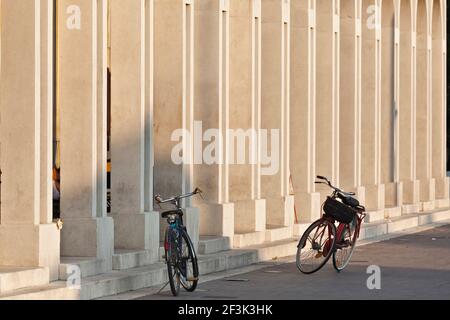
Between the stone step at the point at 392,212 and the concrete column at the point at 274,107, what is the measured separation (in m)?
8.27

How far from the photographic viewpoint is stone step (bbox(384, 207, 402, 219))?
117 feet

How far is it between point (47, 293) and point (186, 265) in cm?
219

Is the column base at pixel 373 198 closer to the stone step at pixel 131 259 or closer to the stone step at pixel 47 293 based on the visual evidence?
the stone step at pixel 131 259

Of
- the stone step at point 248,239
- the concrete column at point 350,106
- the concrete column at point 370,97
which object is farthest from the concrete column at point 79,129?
the concrete column at point 370,97

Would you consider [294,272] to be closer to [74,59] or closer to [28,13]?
[74,59]

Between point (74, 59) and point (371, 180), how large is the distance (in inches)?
737

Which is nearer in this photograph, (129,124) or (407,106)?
(129,124)

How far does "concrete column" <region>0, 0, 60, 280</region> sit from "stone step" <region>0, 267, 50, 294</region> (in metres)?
0.26

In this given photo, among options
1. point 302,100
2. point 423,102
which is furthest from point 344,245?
point 423,102

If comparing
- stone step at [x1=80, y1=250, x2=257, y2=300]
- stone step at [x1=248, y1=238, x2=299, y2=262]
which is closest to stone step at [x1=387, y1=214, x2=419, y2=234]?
stone step at [x1=248, y1=238, x2=299, y2=262]

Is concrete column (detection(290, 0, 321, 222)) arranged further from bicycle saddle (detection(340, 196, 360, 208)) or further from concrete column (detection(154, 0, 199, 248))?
bicycle saddle (detection(340, 196, 360, 208))

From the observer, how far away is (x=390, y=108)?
39.0 m

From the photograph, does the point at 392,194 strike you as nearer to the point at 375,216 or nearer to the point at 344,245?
the point at 375,216
